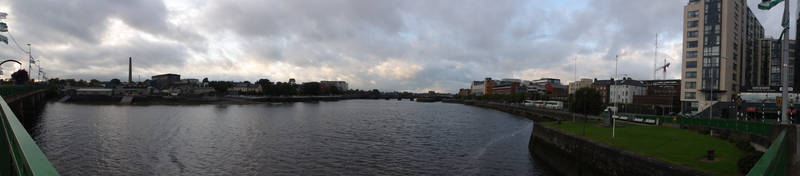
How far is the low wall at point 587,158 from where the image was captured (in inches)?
836

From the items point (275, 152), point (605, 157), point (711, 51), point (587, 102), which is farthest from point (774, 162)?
point (711, 51)

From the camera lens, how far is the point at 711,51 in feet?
246

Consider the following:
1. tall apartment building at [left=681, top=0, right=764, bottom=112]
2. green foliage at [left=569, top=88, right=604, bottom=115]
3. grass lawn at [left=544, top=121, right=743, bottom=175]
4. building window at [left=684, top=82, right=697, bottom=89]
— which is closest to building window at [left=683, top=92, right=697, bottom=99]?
tall apartment building at [left=681, top=0, right=764, bottom=112]

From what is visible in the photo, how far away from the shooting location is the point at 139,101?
496ft

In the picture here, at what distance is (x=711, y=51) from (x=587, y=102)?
42325 mm

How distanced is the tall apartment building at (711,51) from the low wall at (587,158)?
183 ft

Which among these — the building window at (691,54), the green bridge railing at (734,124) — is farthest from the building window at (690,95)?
the green bridge railing at (734,124)

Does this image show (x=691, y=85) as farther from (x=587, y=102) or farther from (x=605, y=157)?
(x=605, y=157)

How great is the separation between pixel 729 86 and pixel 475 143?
2435 inches

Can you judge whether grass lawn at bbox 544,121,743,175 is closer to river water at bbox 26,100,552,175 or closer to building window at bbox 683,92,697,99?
river water at bbox 26,100,552,175

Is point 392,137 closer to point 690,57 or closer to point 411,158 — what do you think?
point 411,158

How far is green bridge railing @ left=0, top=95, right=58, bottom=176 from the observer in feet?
12.6

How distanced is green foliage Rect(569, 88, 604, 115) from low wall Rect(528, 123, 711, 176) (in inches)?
567

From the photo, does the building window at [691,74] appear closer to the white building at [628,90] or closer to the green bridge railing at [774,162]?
the white building at [628,90]
